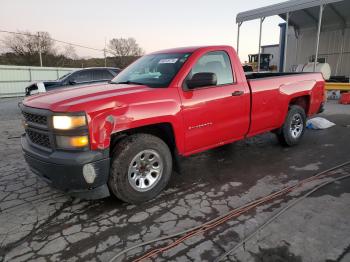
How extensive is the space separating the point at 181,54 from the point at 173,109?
39.1 inches

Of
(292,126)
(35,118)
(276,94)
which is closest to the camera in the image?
(35,118)

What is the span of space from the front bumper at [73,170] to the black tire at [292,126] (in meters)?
3.68

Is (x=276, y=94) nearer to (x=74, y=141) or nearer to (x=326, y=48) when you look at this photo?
Answer: (x=74, y=141)

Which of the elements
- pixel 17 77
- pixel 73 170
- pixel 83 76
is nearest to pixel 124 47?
pixel 17 77

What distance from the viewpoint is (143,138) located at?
3338 millimetres

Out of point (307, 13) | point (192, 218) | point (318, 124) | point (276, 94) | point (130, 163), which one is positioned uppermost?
point (307, 13)

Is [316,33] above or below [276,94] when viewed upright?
above

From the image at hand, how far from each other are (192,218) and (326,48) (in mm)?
20162

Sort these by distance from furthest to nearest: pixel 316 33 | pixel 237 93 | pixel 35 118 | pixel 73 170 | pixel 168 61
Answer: pixel 316 33, pixel 237 93, pixel 168 61, pixel 35 118, pixel 73 170

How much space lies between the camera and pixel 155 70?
13.3ft

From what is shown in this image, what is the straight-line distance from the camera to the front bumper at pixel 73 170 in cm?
287

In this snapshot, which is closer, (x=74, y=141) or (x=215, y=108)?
(x=74, y=141)

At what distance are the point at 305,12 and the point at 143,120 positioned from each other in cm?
1767

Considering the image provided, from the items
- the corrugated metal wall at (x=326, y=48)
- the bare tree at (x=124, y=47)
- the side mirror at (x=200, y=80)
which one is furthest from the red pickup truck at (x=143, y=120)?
the bare tree at (x=124, y=47)
